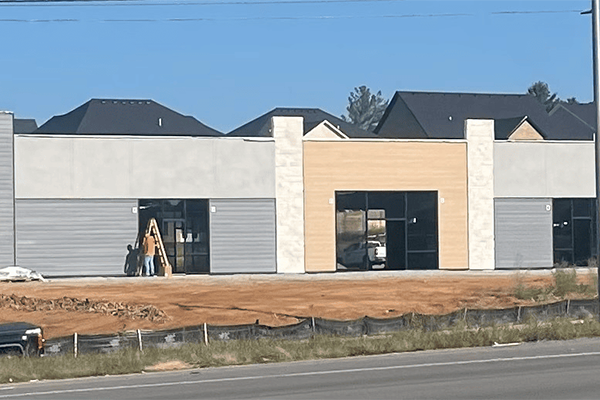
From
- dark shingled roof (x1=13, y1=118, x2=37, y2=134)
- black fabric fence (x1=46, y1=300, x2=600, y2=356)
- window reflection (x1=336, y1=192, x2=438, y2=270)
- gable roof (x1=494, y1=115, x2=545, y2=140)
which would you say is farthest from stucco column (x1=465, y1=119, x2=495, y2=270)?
dark shingled roof (x1=13, y1=118, x2=37, y2=134)

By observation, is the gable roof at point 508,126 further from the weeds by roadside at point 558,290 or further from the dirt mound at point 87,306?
the dirt mound at point 87,306

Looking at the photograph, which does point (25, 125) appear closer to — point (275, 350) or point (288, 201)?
point (288, 201)

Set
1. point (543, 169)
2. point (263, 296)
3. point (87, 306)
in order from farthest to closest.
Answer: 1. point (543, 169)
2. point (263, 296)
3. point (87, 306)

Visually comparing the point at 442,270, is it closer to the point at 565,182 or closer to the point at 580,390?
the point at 565,182

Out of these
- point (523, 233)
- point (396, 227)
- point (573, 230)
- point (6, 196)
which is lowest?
point (523, 233)

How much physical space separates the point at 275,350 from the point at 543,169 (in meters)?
30.6

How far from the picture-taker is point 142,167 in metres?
42.5

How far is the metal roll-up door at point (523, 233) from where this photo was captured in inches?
1837

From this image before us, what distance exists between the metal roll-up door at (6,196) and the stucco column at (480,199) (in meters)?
20.4

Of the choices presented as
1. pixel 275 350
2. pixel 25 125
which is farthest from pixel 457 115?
pixel 275 350

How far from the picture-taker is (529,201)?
4722 cm

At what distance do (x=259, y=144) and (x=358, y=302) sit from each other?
15.1m

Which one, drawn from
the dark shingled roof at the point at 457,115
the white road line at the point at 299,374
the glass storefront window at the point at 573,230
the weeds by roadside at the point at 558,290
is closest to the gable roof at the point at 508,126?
the dark shingled roof at the point at 457,115

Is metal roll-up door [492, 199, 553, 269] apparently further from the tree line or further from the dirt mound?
the tree line
